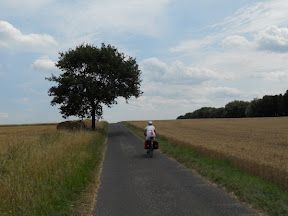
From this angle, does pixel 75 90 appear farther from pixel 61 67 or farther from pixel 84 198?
pixel 84 198

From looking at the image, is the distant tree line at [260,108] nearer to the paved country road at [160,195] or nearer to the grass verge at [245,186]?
the grass verge at [245,186]

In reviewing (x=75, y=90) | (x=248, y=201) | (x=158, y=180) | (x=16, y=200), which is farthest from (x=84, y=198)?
(x=75, y=90)

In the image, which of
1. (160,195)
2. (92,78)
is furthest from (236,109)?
(160,195)

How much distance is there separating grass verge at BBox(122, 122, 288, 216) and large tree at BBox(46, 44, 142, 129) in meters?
23.4

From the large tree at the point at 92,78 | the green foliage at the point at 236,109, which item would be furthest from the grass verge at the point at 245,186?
the green foliage at the point at 236,109

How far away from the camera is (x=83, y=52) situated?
3422cm

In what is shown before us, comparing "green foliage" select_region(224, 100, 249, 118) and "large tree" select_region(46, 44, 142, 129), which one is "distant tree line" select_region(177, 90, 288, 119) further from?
"large tree" select_region(46, 44, 142, 129)

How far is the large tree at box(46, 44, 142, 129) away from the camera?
3388 centimetres

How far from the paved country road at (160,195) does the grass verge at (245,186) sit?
360 mm

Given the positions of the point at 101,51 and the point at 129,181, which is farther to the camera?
the point at 101,51

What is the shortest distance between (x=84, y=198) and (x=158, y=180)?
290 centimetres

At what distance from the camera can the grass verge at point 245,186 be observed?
20.7 feet

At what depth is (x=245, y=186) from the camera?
7.81m

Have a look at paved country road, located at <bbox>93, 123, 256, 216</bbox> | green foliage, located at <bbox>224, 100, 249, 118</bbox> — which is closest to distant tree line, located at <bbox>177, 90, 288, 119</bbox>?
green foliage, located at <bbox>224, 100, 249, 118</bbox>
